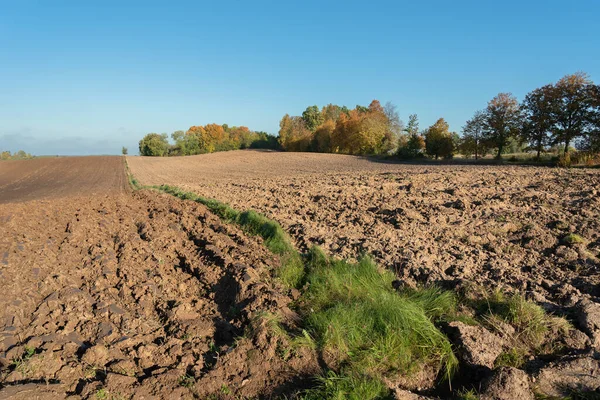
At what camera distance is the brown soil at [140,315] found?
4.02 m

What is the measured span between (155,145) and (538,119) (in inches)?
2989

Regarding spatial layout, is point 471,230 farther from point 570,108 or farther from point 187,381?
point 570,108

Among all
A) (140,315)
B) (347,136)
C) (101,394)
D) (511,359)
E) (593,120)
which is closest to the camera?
(101,394)

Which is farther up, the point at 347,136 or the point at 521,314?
the point at 347,136

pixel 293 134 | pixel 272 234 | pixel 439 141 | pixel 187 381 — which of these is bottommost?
pixel 187 381

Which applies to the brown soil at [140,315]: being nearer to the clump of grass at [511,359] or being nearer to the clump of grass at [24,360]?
the clump of grass at [24,360]

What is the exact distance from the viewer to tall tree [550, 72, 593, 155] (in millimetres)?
31156

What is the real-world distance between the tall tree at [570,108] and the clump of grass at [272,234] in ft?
100.0

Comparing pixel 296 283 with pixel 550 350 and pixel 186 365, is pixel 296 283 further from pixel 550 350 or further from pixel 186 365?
pixel 550 350

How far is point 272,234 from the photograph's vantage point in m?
8.93

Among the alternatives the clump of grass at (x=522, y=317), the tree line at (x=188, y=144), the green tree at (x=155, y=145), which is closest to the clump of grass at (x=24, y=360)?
the clump of grass at (x=522, y=317)

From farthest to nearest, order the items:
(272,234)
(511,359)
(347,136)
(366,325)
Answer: (347,136)
(272,234)
(366,325)
(511,359)

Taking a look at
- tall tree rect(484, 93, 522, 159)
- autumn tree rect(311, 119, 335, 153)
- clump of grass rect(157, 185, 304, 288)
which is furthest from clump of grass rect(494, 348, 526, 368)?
autumn tree rect(311, 119, 335, 153)

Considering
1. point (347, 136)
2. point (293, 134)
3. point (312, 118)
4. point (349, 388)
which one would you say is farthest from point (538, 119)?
point (312, 118)
